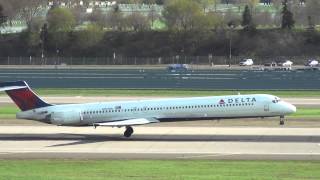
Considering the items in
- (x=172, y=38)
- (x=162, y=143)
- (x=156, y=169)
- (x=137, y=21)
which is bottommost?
(x=162, y=143)

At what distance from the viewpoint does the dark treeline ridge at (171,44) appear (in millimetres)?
135625

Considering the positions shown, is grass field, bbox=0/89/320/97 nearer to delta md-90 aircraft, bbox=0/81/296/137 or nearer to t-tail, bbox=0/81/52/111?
delta md-90 aircraft, bbox=0/81/296/137

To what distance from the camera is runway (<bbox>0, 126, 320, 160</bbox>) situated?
122ft

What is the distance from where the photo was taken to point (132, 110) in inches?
1817

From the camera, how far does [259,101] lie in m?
46.4

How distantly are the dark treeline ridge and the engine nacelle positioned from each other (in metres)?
91.3

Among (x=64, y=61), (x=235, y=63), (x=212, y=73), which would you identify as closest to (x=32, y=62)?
(x=64, y=61)

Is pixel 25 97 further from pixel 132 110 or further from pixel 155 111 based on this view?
pixel 155 111

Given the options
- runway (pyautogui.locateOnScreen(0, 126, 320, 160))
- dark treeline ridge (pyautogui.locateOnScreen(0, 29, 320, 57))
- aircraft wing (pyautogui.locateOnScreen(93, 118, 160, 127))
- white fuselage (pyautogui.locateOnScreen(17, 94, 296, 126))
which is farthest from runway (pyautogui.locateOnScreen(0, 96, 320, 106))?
dark treeline ridge (pyautogui.locateOnScreen(0, 29, 320, 57))

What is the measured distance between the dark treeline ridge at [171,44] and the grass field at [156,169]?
10236 centimetres

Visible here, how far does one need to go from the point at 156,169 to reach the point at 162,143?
11070 mm

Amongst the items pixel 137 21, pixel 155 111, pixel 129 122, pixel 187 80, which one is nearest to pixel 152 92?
pixel 187 80

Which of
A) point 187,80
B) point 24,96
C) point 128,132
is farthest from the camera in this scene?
point 187,80

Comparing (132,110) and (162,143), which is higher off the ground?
(132,110)
